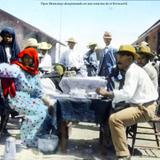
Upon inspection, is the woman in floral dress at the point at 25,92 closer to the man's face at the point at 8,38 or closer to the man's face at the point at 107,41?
the man's face at the point at 8,38

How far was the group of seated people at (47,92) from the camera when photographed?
5.74 meters

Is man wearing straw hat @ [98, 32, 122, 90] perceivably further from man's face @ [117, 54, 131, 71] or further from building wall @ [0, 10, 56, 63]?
A: building wall @ [0, 10, 56, 63]

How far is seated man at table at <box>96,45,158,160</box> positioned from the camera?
224 inches

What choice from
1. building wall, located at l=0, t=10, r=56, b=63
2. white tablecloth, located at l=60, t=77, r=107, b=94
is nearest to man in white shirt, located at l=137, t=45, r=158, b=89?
white tablecloth, located at l=60, t=77, r=107, b=94

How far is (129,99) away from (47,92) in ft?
7.00

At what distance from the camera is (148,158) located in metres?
6.31

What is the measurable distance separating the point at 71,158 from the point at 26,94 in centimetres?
141

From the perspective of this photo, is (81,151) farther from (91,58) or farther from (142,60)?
(91,58)

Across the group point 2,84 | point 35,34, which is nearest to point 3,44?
point 2,84

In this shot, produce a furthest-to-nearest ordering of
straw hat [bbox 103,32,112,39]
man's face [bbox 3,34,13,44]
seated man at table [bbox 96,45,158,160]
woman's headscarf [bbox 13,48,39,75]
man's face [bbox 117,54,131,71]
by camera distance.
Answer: straw hat [bbox 103,32,112,39], man's face [bbox 3,34,13,44], woman's headscarf [bbox 13,48,39,75], man's face [bbox 117,54,131,71], seated man at table [bbox 96,45,158,160]

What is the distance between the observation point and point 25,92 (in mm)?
6832

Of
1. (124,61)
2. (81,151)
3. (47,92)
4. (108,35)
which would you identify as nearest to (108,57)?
(108,35)

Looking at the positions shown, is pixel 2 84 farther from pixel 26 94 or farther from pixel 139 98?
pixel 139 98

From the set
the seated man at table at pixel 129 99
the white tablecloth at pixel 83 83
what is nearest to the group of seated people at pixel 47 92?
the seated man at table at pixel 129 99
